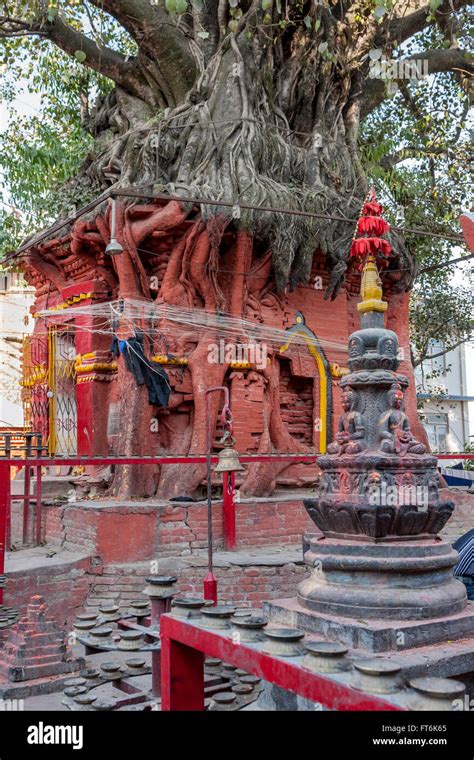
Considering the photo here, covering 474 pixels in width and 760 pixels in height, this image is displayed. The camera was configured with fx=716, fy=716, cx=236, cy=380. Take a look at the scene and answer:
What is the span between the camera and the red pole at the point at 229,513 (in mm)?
8531

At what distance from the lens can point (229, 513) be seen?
8.58 meters

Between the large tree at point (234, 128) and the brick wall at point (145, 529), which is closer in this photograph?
the brick wall at point (145, 529)

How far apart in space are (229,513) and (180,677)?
5.45 metres

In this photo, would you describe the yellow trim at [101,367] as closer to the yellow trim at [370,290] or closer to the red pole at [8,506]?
the red pole at [8,506]

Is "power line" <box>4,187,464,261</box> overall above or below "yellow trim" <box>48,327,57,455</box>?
above

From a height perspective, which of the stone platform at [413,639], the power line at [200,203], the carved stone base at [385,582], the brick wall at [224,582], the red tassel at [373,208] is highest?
the power line at [200,203]

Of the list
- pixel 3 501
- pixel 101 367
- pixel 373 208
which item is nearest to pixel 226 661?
pixel 373 208

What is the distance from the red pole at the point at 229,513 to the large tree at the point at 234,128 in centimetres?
100

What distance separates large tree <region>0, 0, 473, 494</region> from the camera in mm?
9977

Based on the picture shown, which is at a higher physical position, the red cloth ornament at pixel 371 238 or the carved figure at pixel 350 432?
the red cloth ornament at pixel 371 238

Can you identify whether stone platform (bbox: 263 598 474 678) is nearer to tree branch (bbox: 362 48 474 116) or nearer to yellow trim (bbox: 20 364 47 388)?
yellow trim (bbox: 20 364 47 388)

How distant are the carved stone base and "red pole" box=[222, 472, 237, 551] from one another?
17.2 ft

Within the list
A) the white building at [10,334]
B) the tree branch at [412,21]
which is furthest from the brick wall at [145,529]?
the white building at [10,334]

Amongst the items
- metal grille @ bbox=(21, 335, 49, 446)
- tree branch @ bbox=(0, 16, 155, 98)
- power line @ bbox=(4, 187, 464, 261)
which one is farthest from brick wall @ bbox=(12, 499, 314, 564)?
tree branch @ bbox=(0, 16, 155, 98)
